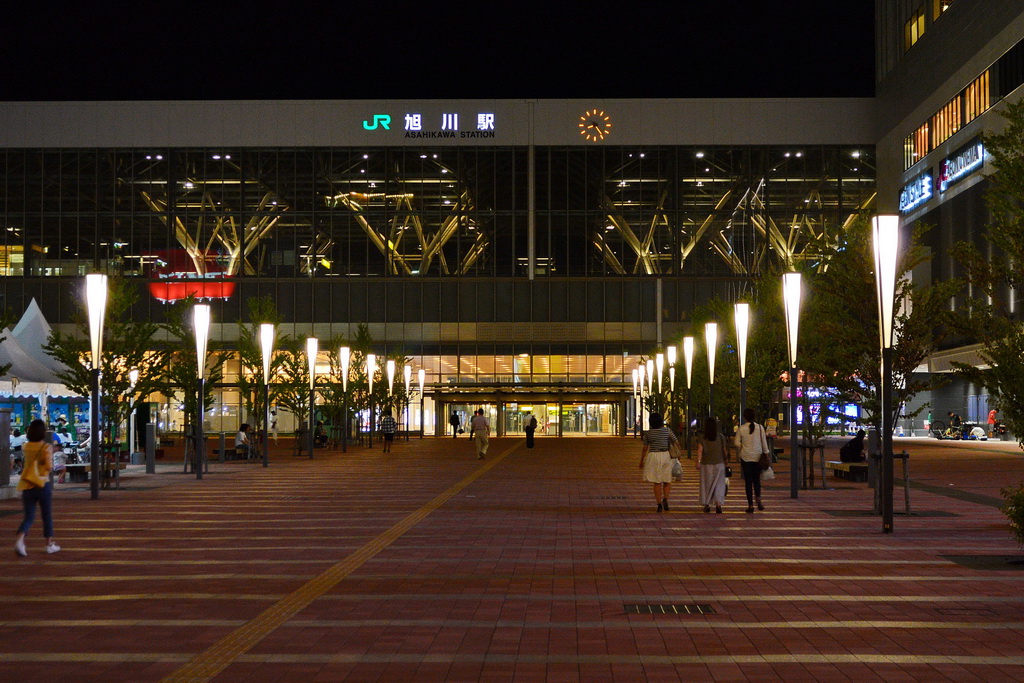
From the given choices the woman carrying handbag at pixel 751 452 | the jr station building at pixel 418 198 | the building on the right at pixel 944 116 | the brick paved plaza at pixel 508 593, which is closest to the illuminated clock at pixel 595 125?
the jr station building at pixel 418 198

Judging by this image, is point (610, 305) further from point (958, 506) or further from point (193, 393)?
point (958, 506)

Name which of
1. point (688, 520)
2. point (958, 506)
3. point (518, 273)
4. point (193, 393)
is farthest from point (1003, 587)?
point (518, 273)

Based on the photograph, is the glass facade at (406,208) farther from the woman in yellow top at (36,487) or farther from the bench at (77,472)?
the woman in yellow top at (36,487)

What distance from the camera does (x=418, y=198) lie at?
76.9m

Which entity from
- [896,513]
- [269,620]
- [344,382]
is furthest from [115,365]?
[344,382]

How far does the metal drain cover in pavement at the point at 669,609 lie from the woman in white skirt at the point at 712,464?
10186 millimetres

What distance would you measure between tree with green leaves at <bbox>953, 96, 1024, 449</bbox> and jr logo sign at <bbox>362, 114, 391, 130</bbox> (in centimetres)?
6358

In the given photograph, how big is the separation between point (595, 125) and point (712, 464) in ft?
188

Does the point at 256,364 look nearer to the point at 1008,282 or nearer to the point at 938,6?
the point at 938,6

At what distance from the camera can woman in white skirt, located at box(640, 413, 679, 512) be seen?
71.1 ft

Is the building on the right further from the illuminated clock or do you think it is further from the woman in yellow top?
the woman in yellow top

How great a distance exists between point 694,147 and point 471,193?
44.6ft

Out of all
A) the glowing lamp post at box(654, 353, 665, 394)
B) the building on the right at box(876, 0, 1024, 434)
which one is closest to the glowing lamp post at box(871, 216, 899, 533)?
the building on the right at box(876, 0, 1024, 434)

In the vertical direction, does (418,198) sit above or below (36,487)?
above
